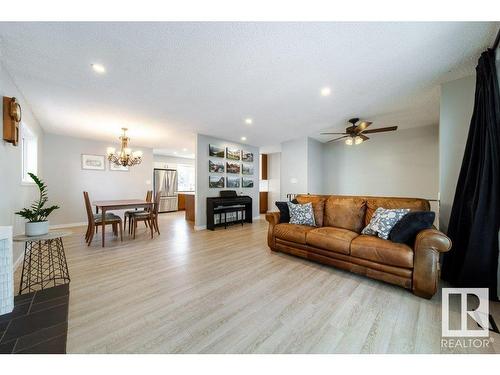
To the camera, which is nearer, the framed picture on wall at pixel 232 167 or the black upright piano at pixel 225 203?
the black upright piano at pixel 225 203

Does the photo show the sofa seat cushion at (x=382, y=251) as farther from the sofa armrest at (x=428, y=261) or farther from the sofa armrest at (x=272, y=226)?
the sofa armrest at (x=272, y=226)

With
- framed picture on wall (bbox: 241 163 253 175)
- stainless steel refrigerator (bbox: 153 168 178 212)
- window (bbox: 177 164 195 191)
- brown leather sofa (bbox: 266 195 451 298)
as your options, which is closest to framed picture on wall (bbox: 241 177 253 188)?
framed picture on wall (bbox: 241 163 253 175)

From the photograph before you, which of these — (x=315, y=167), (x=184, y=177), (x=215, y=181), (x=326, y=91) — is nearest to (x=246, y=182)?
(x=215, y=181)

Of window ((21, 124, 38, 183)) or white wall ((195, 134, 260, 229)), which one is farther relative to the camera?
white wall ((195, 134, 260, 229))

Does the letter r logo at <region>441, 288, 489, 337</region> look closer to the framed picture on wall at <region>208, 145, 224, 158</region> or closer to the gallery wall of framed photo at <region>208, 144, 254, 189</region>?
the gallery wall of framed photo at <region>208, 144, 254, 189</region>

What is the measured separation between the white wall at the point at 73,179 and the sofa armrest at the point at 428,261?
23.8 ft

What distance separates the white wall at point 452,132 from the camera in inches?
97.2

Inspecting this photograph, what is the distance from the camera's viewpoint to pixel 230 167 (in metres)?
6.00

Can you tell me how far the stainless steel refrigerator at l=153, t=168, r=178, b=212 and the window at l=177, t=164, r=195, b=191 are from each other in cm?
43

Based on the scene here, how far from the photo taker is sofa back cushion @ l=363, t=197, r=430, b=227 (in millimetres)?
2537

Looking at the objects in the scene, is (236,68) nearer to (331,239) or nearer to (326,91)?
(326,91)

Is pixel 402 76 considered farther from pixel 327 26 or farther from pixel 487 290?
pixel 487 290

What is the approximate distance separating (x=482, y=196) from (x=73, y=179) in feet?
26.7

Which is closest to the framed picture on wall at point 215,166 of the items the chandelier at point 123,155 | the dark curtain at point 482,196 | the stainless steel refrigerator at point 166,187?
the chandelier at point 123,155
